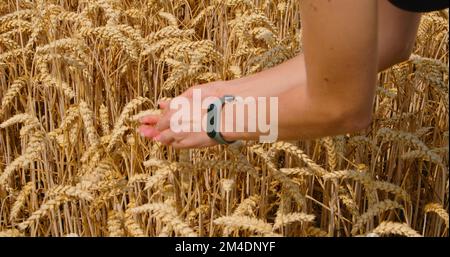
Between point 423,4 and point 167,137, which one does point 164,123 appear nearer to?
point 167,137

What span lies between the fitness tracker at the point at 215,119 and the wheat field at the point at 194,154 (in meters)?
0.07

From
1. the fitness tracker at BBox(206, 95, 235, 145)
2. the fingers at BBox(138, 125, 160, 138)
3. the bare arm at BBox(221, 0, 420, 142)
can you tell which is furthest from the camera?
the fingers at BBox(138, 125, 160, 138)

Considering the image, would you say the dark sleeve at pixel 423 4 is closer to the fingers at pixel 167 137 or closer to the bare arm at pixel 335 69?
the bare arm at pixel 335 69

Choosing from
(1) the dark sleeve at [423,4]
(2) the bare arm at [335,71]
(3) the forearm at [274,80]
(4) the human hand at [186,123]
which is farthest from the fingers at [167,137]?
(1) the dark sleeve at [423,4]

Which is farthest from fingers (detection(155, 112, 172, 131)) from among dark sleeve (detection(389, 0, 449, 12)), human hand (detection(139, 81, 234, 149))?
dark sleeve (detection(389, 0, 449, 12))

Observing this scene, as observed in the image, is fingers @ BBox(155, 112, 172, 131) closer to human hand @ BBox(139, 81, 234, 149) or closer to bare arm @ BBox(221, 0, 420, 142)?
human hand @ BBox(139, 81, 234, 149)

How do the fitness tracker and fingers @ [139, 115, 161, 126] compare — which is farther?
fingers @ [139, 115, 161, 126]

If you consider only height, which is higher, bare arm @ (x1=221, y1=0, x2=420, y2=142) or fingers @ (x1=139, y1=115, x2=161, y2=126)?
bare arm @ (x1=221, y1=0, x2=420, y2=142)

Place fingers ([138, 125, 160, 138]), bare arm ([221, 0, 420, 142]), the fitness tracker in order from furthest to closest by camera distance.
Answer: fingers ([138, 125, 160, 138])
the fitness tracker
bare arm ([221, 0, 420, 142])

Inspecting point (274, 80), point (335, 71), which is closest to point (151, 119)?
point (274, 80)

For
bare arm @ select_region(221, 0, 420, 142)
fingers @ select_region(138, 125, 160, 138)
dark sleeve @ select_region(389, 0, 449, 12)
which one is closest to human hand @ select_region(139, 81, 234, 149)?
fingers @ select_region(138, 125, 160, 138)

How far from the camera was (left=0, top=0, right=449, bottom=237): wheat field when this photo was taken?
4.61 feet

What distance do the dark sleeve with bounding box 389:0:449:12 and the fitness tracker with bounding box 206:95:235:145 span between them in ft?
1.23
